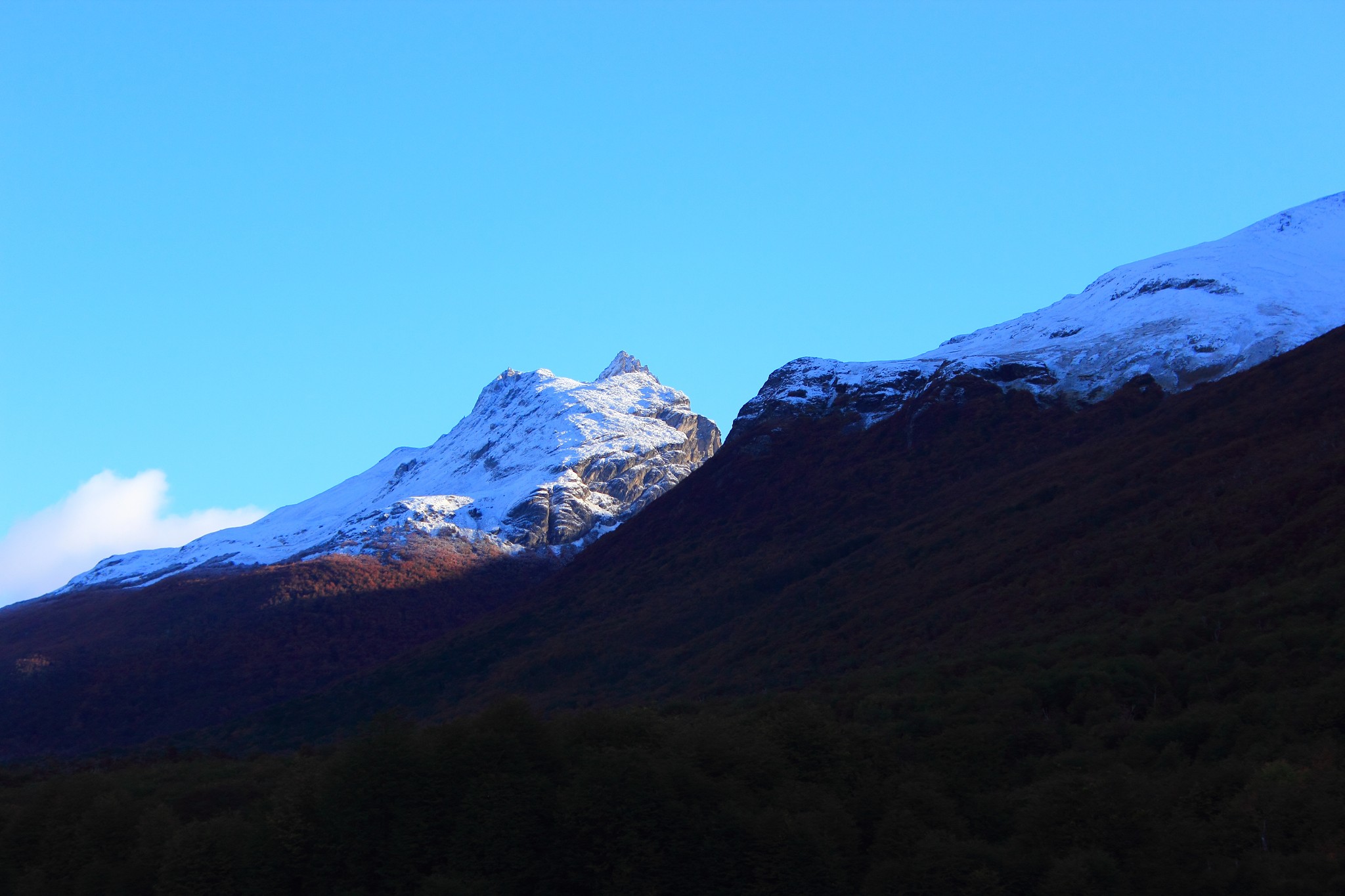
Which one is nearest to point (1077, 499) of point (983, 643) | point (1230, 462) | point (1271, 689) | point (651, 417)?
point (1230, 462)

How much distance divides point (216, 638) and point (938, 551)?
73.9m

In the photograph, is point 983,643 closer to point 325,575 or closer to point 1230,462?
point 1230,462

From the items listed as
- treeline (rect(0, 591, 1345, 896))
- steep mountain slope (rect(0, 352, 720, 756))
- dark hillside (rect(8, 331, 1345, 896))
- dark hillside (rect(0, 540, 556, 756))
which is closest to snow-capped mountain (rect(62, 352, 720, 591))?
steep mountain slope (rect(0, 352, 720, 756))

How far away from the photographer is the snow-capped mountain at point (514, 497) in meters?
150

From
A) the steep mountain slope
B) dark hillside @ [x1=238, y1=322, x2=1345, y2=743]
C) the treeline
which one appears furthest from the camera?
the steep mountain slope

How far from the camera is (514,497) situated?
16025 centimetres

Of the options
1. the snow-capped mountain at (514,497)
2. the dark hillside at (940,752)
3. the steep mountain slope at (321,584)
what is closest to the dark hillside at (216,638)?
the steep mountain slope at (321,584)

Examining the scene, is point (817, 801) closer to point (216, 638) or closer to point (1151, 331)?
point (1151, 331)

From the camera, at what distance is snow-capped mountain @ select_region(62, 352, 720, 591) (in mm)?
150250

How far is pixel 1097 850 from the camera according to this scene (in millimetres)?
33500

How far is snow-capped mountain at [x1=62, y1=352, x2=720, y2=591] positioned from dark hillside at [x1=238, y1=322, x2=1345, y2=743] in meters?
39.6

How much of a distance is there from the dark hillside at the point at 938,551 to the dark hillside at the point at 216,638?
1330cm

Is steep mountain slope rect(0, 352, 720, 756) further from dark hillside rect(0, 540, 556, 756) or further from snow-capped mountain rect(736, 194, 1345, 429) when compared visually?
snow-capped mountain rect(736, 194, 1345, 429)

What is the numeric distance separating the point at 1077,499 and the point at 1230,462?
27.4 feet
